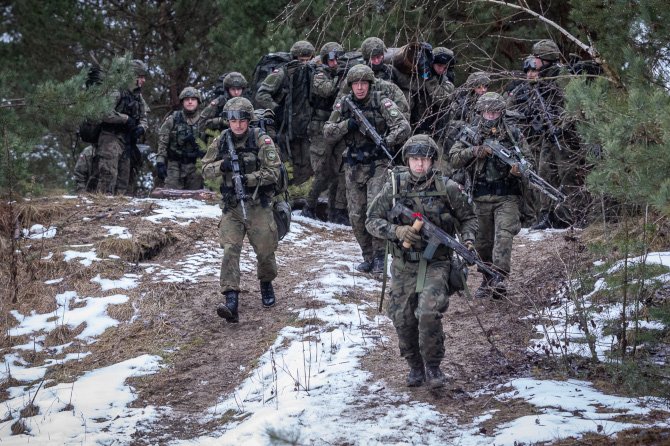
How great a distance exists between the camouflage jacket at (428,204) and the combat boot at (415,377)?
89 centimetres

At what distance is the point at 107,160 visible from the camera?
44.2 feet

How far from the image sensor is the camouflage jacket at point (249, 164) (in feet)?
28.1

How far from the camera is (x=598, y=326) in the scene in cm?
745

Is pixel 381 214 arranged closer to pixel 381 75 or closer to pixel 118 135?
pixel 381 75

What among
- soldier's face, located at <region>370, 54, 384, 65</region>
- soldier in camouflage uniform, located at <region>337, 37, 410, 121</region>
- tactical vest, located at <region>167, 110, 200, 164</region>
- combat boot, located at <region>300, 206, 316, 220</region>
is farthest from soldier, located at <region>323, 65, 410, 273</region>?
tactical vest, located at <region>167, 110, 200, 164</region>

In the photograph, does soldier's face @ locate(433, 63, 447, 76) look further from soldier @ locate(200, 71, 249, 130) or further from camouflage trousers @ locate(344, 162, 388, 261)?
soldier @ locate(200, 71, 249, 130)

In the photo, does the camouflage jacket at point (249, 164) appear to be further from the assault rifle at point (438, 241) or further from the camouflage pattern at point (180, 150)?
the camouflage pattern at point (180, 150)

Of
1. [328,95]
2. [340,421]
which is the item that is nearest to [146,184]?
[328,95]

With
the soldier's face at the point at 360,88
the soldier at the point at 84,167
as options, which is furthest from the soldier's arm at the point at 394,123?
the soldier at the point at 84,167

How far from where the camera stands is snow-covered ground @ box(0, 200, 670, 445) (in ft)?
17.9

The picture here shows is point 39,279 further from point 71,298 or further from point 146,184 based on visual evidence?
point 146,184

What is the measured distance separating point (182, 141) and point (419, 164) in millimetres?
7742

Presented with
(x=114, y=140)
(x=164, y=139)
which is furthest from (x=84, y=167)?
(x=164, y=139)

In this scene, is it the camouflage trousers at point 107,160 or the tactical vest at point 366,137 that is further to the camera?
the camouflage trousers at point 107,160
